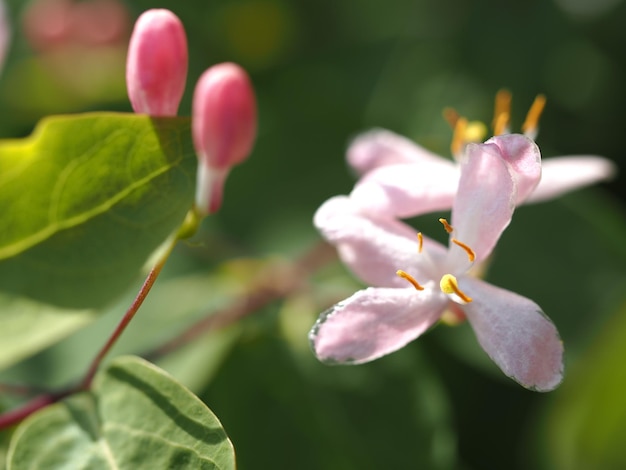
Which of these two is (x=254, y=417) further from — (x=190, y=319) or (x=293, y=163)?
(x=293, y=163)

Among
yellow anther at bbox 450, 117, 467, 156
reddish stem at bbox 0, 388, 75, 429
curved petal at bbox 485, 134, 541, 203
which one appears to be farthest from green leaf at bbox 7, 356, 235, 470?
yellow anther at bbox 450, 117, 467, 156

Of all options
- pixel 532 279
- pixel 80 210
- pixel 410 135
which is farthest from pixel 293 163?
pixel 80 210

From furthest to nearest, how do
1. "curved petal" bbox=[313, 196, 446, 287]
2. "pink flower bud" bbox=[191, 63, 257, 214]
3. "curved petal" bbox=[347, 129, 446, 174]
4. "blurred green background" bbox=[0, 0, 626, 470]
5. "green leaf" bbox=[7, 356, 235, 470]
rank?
"blurred green background" bbox=[0, 0, 626, 470] < "curved petal" bbox=[347, 129, 446, 174] < "pink flower bud" bbox=[191, 63, 257, 214] < "curved petal" bbox=[313, 196, 446, 287] < "green leaf" bbox=[7, 356, 235, 470]

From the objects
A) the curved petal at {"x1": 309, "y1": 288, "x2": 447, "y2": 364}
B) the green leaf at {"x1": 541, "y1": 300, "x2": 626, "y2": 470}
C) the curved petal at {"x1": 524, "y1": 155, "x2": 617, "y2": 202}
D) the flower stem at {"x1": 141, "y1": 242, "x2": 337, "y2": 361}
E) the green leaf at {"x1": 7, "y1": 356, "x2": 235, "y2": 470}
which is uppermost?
the curved petal at {"x1": 309, "y1": 288, "x2": 447, "y2": 364}

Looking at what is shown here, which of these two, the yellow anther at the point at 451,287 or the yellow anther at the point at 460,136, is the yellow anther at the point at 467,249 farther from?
the yellow anther at the point at 460,136

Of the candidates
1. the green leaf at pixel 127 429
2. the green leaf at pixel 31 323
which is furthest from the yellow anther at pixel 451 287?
the green leaf at pixel 31 323

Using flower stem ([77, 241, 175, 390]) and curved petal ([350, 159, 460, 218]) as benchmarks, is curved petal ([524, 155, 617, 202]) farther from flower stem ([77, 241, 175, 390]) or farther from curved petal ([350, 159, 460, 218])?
flower stem ([77, 241, 175, 390])

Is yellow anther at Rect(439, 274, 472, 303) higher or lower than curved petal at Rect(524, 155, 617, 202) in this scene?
higher
